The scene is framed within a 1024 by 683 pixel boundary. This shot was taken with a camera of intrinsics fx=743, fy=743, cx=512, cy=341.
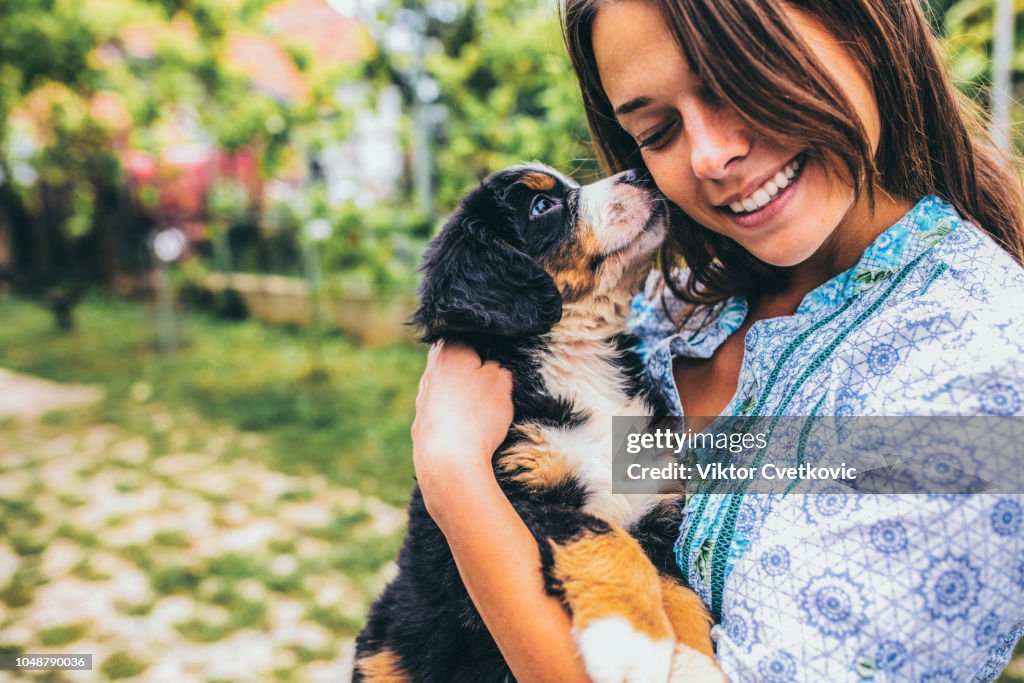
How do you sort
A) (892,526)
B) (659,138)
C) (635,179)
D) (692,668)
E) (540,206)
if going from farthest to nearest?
(540,206) → (635,179) → (659,138) → (692,668) → (892,526)

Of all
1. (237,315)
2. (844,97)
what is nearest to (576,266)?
(844,97)

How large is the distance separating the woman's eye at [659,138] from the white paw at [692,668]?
947 millimetres

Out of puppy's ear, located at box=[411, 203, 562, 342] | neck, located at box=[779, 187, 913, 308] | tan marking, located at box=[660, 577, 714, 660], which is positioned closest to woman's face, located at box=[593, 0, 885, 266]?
neck, located at box=[779, 187, 913, 308]

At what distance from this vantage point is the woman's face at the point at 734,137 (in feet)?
4.25

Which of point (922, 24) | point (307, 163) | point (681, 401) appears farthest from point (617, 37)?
point (307, 163)

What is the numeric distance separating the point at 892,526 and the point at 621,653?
492 millimetres

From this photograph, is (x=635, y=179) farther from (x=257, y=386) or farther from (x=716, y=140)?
(x=257, y=386)

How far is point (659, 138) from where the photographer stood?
57.9 inches

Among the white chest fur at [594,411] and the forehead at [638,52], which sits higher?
the forehead at [638,52]

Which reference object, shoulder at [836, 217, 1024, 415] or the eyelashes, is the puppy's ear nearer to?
the eyelashes

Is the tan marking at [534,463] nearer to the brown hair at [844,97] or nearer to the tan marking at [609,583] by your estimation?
the tan marking at [609,583]

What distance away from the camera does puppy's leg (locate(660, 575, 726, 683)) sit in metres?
1.24

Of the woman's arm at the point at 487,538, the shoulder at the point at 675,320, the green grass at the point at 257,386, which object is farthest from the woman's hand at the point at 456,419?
the green grass at the point at 257,386

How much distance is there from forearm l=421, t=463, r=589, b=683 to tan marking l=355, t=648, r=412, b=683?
44 cm
